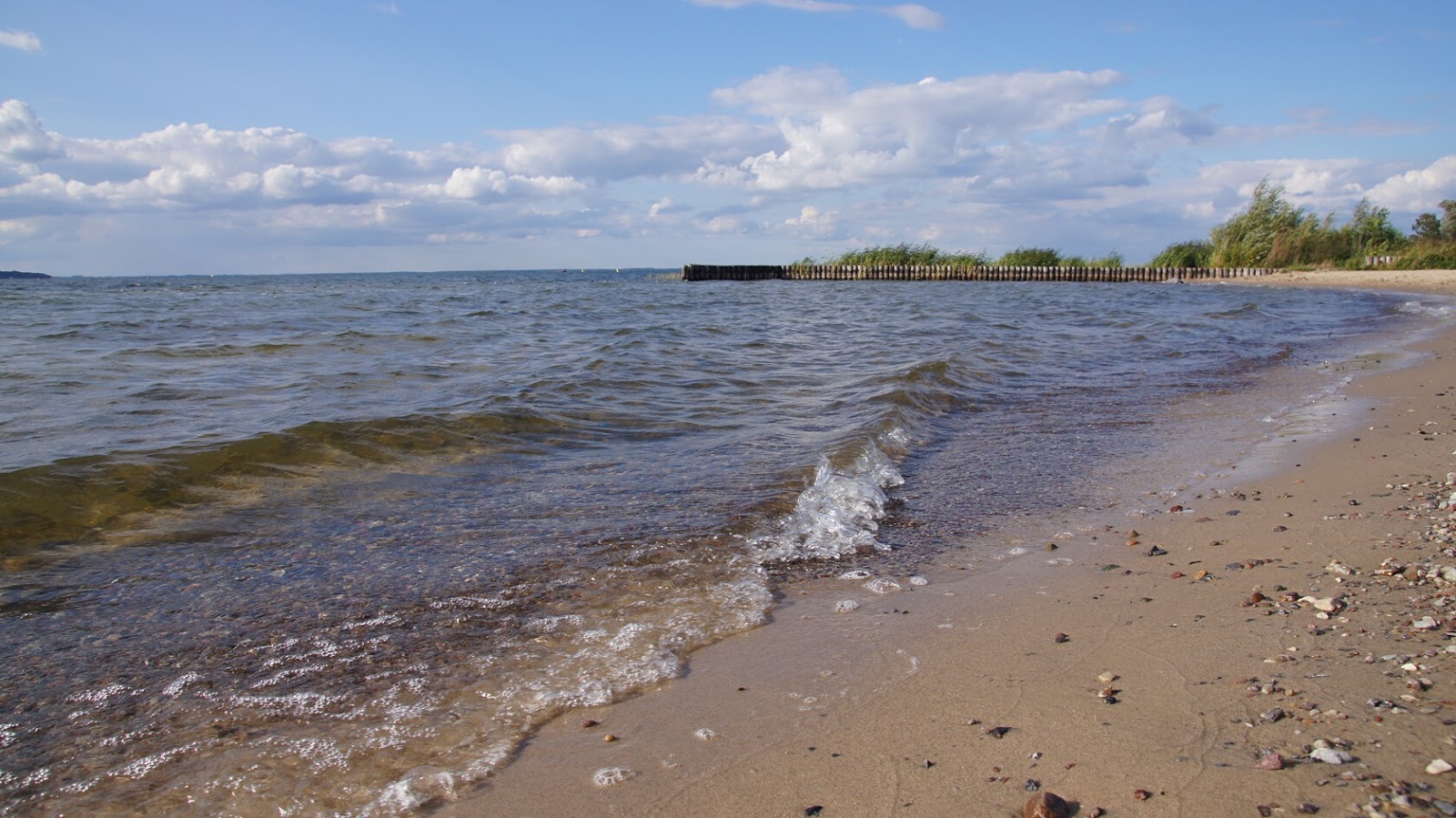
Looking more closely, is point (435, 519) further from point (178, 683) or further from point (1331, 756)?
point (1331, 756)

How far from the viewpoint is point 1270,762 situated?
88.4 inches

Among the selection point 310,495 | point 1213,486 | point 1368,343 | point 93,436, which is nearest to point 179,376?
point 93,436

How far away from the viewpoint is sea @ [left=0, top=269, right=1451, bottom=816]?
278 centimetres

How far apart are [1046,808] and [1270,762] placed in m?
0.67

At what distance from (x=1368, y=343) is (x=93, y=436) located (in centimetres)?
1833

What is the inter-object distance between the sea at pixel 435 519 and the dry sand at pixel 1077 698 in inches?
12.7

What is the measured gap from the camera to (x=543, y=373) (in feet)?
36.4

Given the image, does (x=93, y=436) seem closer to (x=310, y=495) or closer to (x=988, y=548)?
(x=310, y=495)

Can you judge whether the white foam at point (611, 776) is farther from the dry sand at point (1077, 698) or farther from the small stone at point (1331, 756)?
the small stone at point (1331, 756)

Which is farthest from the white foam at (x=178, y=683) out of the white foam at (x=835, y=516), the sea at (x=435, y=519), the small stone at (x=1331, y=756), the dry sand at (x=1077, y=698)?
the small stone at (x=1331, y=756)

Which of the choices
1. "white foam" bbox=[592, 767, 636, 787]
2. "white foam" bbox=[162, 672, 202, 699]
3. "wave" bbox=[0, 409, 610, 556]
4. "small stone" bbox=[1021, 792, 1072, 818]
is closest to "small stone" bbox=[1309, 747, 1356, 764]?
"small stone" bbox=[1021, 792, 1072, 818]

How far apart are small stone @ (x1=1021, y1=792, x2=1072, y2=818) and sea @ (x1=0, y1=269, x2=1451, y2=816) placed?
1.47 m

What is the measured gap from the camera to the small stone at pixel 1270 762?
2.23 meters

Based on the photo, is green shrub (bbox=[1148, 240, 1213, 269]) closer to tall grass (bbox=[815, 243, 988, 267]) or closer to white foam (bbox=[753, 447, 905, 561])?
tall grass (bbox=[815, 243, 988, 267])
